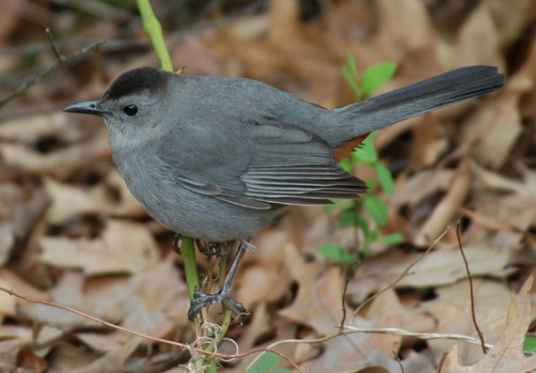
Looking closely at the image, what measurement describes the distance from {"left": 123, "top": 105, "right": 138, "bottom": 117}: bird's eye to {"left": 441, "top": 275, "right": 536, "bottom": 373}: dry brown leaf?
230 cm

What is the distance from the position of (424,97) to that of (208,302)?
171cm

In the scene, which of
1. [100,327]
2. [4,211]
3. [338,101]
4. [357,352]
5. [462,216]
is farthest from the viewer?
[4,211]

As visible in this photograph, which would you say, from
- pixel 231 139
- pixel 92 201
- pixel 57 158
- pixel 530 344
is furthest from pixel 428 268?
pixel 57 158

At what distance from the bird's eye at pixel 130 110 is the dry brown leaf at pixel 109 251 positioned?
1512 millimetres

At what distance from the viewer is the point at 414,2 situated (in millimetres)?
6004

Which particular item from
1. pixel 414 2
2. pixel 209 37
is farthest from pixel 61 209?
pixel 414 2

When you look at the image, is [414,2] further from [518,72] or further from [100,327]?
[100,327]

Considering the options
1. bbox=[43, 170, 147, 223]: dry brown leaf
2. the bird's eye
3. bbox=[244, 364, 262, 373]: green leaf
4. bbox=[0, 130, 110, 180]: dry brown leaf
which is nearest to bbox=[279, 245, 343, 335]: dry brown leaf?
bbox=[244, 364, 262, 373]: green leaf

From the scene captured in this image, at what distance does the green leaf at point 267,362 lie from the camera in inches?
123

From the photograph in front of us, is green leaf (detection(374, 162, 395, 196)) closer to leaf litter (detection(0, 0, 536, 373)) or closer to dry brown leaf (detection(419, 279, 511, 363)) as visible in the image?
leaf litter (detection(0, 0, 536, 373))

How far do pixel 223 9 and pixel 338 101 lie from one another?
323 centimetres

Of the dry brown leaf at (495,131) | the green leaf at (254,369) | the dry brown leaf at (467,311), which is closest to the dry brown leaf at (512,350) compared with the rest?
the dry brown leaf at (467,311)

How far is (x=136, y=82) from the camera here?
149 inches

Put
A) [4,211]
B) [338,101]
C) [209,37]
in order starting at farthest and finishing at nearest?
[209,37], [4,211], [338,101]
